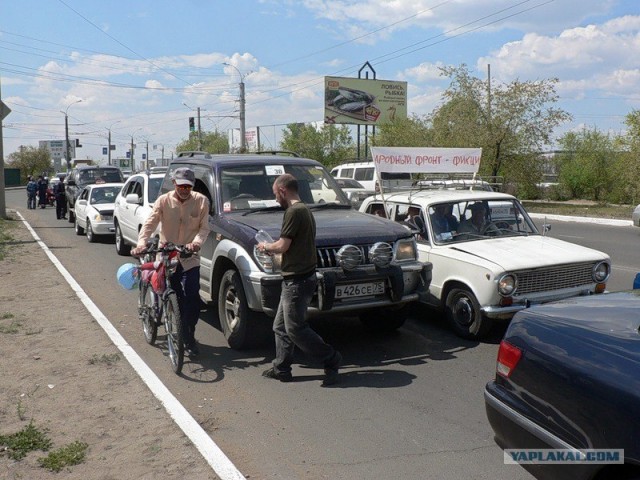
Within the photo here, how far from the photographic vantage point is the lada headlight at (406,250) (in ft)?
22.5

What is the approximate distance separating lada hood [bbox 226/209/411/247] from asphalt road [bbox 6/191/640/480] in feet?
4.00

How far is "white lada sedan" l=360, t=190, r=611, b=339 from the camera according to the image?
22.6 ft

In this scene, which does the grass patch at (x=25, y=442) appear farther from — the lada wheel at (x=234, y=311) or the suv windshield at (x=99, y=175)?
the suv windshield at (x=99, y=175)

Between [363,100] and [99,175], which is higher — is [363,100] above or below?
above

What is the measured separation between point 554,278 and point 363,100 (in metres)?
52.0

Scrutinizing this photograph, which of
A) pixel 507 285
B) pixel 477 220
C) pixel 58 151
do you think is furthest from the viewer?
pixel 58 151

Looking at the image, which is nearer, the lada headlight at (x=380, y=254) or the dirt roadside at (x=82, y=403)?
the dirt roadside at (x=82, y=403)

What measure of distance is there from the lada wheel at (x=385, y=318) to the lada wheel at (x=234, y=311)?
148 centimetres

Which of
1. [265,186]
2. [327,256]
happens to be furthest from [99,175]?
[327,256]

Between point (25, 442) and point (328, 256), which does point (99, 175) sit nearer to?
point (328, 256)

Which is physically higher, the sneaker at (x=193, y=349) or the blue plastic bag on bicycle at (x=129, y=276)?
the blue plastic bag on bicycle at (x=129, y=276)

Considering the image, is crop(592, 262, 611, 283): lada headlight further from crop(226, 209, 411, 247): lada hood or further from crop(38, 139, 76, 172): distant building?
crop(38, 139, 76, 172): distant building

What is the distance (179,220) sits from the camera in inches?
263

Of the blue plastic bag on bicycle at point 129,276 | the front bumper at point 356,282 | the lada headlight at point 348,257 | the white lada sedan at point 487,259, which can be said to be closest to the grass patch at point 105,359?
the blue plastic bag on bicycle at point 129,276
